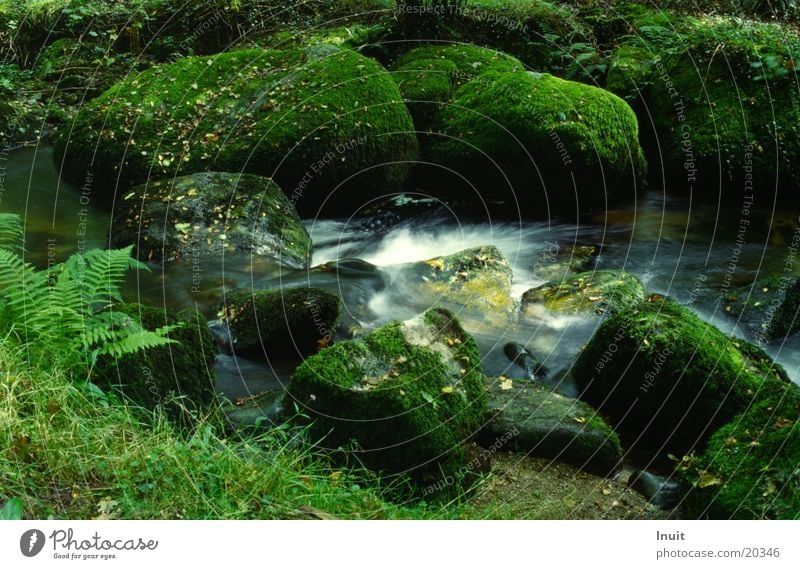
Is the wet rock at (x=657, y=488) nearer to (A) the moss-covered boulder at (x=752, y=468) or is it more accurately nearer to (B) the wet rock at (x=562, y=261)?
(A) the moss-covered boulder at (x=752, y=468)

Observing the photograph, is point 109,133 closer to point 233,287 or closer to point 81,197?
point 81,197

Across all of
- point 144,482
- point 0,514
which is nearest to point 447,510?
point 144,482

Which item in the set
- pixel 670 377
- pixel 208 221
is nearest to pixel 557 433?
pixel 670 377

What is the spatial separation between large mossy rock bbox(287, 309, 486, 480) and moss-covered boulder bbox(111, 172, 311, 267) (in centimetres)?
258

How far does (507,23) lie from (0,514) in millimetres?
8257

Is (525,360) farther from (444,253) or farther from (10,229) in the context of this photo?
(10,229)

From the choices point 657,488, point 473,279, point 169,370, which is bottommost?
point 657,488

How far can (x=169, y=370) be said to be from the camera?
4.33m

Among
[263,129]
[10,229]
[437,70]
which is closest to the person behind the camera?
[10,229]

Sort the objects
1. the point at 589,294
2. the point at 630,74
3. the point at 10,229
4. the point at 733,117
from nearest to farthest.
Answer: the point at 10,229, the point at 589,294, the point at 733,117, the point at 630,74

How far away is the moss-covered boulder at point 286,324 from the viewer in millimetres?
5391

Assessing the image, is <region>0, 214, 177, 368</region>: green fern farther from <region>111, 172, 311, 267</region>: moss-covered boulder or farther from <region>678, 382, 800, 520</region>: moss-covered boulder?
<region>678, 382, 800, 520</region>: moss-covered boulder
